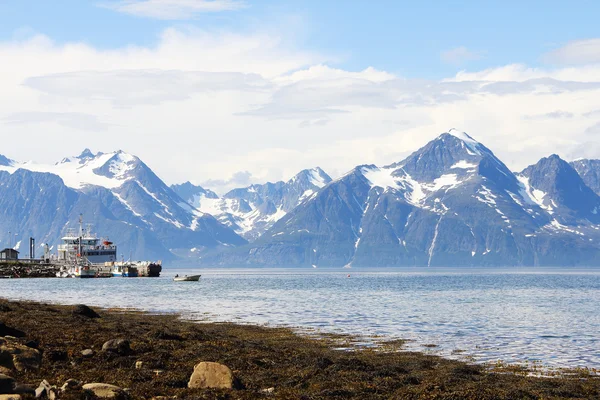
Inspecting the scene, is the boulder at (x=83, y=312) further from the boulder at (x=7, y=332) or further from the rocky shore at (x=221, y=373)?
the boulder at (x=7, y=332)

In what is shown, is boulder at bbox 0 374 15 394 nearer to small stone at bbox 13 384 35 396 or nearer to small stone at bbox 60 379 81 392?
small stone at bbox 13 384 35 396

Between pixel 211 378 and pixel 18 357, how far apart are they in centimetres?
831

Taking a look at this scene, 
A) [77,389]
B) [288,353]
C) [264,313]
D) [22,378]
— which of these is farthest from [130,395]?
[264,313]

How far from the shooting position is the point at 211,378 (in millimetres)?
A: 28844

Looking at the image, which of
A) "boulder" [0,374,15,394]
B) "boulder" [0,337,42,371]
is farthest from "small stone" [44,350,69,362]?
"boulder" [0,374,15,394]

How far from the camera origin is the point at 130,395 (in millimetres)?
26484

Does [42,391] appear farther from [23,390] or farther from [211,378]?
[211,378]

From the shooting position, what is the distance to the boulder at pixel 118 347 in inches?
1419

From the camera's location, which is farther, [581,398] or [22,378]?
[581,398]

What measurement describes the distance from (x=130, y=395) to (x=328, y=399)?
23.7 ft

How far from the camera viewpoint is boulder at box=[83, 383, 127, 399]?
2573 cm

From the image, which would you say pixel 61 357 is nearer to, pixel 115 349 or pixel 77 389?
pixel 115 349

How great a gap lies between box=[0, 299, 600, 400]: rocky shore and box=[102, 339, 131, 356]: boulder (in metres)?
0.05

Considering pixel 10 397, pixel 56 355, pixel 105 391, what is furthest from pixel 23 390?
pixel 56 355
